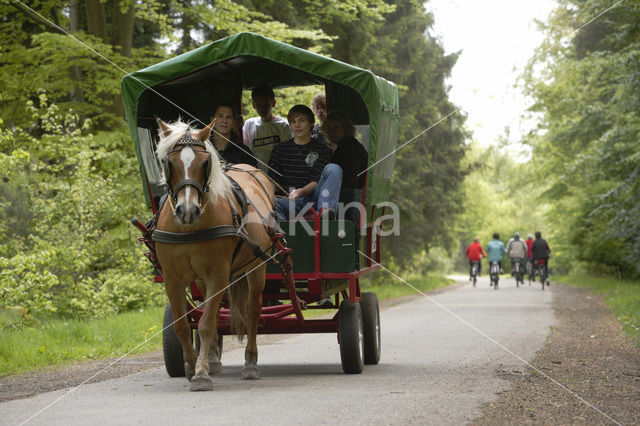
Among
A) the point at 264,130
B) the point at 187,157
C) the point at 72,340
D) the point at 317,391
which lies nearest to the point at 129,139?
the point at 72,340

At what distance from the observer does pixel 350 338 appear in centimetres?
865

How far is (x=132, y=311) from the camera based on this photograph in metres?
15.4

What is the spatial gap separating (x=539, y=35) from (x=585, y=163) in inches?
481

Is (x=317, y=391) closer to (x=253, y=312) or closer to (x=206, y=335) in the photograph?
(x=206, y=335)

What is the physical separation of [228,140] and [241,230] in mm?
1658

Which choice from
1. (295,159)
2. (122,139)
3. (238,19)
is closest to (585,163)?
(238,19)

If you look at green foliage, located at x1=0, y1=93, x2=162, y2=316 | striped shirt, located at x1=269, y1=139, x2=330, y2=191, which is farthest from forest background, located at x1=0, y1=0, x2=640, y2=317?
striped shirt, located at x1=269, y1=139, x2=330, y2=191

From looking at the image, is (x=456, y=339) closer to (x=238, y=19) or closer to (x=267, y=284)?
(x=267, y=284)

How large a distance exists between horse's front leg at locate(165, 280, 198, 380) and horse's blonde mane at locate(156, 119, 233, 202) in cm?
85

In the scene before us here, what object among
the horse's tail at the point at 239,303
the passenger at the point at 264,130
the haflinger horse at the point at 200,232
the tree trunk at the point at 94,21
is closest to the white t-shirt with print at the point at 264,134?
the passenger at the point at 264,130

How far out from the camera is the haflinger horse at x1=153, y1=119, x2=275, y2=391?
23.5ft

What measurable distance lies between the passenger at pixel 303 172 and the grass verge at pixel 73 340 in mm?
3626

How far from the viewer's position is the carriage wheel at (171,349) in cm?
852

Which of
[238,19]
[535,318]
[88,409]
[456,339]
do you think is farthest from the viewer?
[238,19]
